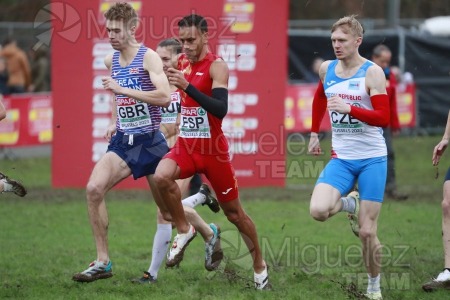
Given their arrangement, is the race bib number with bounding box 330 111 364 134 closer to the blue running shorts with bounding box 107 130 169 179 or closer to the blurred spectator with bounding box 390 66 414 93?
the blue running shorts with bounding box 107 130 169 179

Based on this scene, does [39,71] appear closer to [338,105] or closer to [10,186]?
[10,186]

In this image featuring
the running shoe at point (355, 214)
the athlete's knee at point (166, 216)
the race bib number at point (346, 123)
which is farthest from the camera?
the athlete's knee at point (166, 216)

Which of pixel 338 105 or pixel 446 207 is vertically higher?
pixel 338 105

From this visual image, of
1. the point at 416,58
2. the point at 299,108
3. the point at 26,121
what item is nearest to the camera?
the point at 26,121

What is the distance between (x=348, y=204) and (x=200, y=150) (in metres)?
1.43

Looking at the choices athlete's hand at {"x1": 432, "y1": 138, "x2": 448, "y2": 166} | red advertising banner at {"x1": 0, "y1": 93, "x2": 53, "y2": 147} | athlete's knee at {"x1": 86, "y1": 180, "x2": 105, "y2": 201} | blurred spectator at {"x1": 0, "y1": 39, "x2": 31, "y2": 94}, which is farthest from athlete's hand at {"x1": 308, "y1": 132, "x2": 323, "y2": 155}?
blurred spectator at {"x1": 0, "y1": 39, "x2": 31, "y2": 94}

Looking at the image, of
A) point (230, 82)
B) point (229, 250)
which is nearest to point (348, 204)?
point (229, 250)

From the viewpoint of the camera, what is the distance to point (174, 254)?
27.3 feet

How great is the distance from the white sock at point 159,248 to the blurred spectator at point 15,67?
14349 mm

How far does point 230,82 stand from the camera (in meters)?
15.7

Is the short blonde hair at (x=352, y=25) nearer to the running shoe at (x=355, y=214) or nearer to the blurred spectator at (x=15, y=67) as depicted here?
the running shoe at (x=355, y=214)

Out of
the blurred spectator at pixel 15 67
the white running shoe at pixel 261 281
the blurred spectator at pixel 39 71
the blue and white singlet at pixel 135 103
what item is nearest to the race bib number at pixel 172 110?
the blue and white singlet at pixel 135 103

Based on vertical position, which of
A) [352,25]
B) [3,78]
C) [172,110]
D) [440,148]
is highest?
[352,25]

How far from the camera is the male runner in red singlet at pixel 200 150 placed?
805 cm
